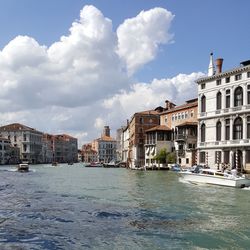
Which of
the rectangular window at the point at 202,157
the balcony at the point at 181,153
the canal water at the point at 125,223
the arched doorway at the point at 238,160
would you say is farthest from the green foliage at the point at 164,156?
the canal water at the point at 125,223

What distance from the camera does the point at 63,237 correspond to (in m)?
10.6

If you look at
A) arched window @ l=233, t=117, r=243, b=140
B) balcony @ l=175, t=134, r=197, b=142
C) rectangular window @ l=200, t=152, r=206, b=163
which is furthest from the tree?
arched window @ l=233, t=117, r=243, b=140

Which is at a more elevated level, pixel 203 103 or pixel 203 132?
pixel 203 103

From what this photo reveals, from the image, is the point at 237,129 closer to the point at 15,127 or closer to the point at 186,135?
the point at 186,135

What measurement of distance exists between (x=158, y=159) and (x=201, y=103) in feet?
53.1

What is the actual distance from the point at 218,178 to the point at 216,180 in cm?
23

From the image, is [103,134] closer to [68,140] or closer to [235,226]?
[68,140]

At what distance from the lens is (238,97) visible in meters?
38.2

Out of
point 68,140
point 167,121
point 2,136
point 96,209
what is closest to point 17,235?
point 96,209

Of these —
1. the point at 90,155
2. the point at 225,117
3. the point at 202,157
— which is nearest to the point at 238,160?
the point at 225,117

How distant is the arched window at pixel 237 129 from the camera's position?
124 ft

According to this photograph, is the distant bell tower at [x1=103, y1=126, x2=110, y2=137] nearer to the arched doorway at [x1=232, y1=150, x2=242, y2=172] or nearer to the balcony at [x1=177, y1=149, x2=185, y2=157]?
the balcony at [x1=177, y1=149, x2=185, y2=157]

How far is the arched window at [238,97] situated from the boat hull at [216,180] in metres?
10.8

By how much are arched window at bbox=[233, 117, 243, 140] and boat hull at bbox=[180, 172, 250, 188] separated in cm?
977
